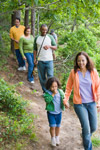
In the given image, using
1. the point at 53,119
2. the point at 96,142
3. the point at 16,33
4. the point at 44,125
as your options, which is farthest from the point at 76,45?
the point at 53,119

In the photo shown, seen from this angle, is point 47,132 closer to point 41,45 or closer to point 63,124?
point 63,124

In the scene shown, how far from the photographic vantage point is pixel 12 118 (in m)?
4.51

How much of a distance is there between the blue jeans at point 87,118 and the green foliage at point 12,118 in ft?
3.69

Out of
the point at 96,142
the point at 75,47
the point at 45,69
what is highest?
the point at 75,47

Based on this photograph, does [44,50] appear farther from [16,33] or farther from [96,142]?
[96,142]

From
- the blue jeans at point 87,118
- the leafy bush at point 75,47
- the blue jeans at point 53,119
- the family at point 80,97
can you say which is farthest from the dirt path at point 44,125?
the leafy bush at point 75,47

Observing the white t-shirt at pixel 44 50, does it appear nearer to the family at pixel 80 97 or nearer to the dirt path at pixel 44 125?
the dirt path at pixel 44 125

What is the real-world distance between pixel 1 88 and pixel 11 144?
4.35 ft

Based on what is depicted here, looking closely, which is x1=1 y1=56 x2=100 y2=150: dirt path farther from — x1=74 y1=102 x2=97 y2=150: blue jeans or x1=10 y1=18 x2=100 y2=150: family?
x1=74 y1=102 x2=97 y2=150: blue jeans

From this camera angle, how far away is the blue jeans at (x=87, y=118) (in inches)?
141

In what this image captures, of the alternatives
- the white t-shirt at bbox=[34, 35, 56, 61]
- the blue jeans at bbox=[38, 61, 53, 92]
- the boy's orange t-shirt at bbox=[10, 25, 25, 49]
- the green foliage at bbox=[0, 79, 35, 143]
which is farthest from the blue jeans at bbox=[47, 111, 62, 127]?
the boy's orange t-shirt at bbox=[10, 25, 25, 49]

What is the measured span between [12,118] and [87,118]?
68.6 inches

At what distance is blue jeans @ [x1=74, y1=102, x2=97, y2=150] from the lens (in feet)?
11.7

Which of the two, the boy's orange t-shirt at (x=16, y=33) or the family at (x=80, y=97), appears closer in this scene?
the family at (x=80, y=97)
